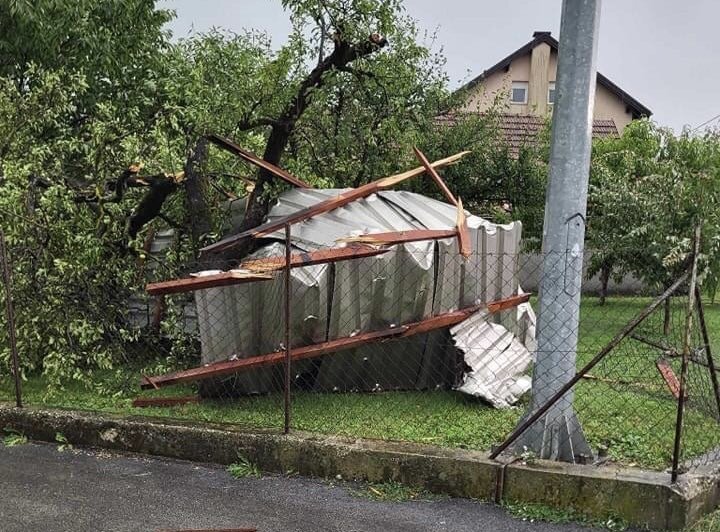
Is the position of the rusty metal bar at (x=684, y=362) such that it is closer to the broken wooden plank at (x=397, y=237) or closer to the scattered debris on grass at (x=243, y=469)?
the broken wooden plank at (x=397, y=237)

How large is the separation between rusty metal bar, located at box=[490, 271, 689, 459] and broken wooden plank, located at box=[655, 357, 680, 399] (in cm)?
213

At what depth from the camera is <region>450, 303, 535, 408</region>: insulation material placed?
5615 millimetres

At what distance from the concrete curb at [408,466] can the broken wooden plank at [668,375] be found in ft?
6.77

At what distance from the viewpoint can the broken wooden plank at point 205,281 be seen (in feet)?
16.4

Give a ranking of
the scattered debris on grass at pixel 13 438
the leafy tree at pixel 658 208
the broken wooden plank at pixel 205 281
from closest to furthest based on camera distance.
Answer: the broken wooden plank at pixel 205 281 < the scattered debris on grass at pixel 13 438 < the leafy tree at pixel 658 208

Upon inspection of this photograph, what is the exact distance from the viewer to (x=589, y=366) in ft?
12.8

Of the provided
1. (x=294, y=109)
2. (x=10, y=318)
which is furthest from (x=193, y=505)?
(x=294, y=109)

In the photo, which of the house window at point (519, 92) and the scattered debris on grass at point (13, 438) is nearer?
the scattered debris on grass at point (13, 438)

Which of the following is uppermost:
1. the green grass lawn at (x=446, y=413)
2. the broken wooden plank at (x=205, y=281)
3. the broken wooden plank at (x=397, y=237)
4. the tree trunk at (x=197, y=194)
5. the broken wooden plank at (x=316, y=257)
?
the tree trunk at (x=197, y=194)

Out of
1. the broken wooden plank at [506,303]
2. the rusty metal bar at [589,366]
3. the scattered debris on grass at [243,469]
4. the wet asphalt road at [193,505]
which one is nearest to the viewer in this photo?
the wet asphalt road at [193,505]

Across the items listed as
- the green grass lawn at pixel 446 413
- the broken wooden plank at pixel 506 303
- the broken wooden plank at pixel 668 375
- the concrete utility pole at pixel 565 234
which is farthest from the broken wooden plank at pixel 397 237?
the broken wooden plank at pixel 668 375

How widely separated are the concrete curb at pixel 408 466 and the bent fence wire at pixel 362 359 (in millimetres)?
301

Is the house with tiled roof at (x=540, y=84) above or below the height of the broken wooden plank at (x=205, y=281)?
above

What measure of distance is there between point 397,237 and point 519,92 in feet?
67.7
